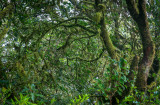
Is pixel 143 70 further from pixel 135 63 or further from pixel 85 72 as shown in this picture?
pixel 85 72

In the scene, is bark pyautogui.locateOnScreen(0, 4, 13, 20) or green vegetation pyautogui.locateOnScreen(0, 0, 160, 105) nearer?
green vegetation pyautogui.locateOnScreen(0, 0, 160, 105)

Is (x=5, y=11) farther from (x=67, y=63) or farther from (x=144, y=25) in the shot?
(x=144, y=25)

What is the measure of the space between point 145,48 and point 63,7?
1.74 meters

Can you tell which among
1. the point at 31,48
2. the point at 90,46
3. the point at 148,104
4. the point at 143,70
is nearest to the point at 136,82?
the point at 143,70

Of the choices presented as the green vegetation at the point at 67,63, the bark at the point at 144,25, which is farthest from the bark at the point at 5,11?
the bark at the point at 144,25

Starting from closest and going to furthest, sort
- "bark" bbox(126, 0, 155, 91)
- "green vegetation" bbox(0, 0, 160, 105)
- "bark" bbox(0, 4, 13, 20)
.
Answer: "green vegetation" bbox(0, 0, 160, 105) < "bark" bbox(0, 4, 13, 20) < "bark" bbox(126, 0, 155, 91)

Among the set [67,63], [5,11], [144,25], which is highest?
[5,11]

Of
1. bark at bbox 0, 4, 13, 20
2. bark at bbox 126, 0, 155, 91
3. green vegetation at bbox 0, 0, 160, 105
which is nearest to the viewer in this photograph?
green vegetation at bbox 0, 0, 160, 105

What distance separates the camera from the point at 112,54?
117 inches

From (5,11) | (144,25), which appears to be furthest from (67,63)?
(144,25)

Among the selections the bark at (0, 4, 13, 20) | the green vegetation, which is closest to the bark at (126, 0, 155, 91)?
the green vegetation

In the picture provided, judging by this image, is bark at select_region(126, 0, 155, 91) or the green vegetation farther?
bark at select_region(126, 0, 155, 91)

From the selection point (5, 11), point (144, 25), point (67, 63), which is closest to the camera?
point (5, 11)

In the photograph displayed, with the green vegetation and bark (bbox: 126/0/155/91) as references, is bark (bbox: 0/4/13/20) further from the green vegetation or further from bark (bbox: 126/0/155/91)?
bark (bbox: 126/0/155/91)
